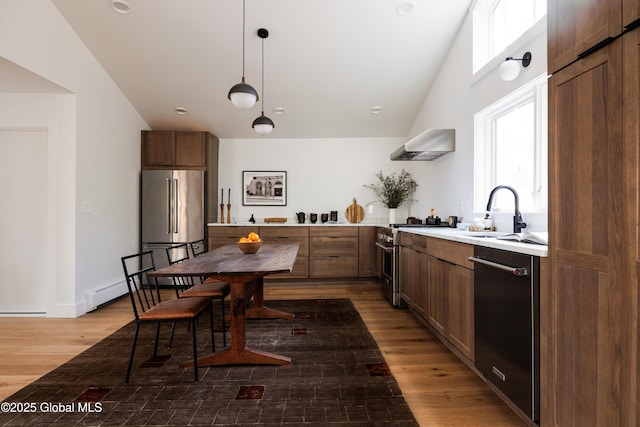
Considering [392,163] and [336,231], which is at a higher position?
[392,163]

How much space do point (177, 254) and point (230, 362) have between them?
3.02 meters

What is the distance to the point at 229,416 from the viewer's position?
188 cm

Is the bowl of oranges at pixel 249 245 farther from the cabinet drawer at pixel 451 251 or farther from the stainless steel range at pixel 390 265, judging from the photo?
the stainless steel range at pixel 390 265

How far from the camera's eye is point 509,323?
1.79 m

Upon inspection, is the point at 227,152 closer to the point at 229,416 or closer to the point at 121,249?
the point at 121,249

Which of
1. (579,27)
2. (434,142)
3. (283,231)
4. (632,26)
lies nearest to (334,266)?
(283,231)

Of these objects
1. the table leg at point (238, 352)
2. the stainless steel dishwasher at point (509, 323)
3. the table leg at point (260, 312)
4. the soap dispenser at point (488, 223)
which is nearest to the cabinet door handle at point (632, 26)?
Answer: the stainless steel dishwasher at point (509, 323)

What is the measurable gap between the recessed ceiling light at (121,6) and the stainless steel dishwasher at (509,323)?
3.95 meters

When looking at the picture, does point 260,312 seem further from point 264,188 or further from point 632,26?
point 632,26

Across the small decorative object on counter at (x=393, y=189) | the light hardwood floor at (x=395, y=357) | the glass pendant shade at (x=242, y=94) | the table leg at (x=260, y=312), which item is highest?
the glass pendant shade at (x=242, y=94)

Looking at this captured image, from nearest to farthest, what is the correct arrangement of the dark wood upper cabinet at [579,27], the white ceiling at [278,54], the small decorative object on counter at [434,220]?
the dark wood upper cabinet at [579,27], the white ceiling at [278,54], the small decorative object on counter at [434,220]

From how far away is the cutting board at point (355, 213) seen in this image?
5.77m

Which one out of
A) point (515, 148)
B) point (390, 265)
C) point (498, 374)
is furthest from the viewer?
point (390, 265)

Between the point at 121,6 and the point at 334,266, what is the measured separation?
4046mm
